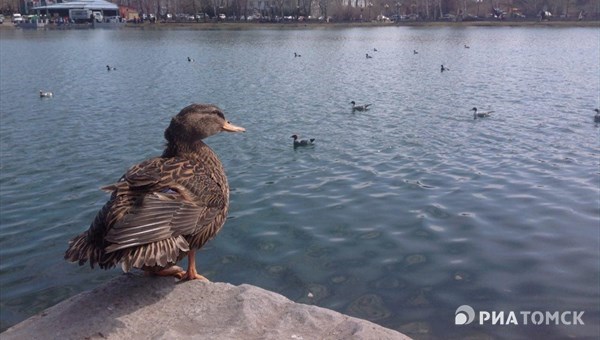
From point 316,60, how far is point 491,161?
2617 centimetres

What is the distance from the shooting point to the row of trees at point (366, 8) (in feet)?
370

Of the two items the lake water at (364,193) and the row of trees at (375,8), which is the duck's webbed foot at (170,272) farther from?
the row of trees at (375,8)

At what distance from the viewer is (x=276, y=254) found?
838cm

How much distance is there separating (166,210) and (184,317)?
790 mm

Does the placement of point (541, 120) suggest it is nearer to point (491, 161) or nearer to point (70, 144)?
point (491, 161)

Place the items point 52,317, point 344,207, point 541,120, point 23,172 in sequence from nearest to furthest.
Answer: point 52,317 → point 344,207 → point 23,172 → point 541,120

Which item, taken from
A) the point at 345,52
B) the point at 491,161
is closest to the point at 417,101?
the point at 491,161

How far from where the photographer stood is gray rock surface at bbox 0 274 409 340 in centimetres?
418

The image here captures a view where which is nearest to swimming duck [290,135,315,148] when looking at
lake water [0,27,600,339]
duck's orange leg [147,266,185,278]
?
lake water [0,27,600,339]

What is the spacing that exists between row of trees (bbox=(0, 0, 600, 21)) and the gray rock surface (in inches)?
4337

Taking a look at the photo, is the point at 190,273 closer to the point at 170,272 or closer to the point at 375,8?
the point at 170,272

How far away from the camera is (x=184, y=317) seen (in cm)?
442

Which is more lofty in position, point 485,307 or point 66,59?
point 66,59

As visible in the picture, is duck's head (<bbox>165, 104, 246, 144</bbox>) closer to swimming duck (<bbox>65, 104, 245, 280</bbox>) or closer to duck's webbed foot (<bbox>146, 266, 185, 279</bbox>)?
swimming duck (<bbox>65, 104, 245, 280</bbox>)
